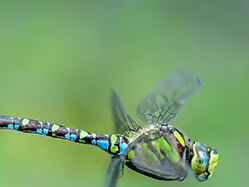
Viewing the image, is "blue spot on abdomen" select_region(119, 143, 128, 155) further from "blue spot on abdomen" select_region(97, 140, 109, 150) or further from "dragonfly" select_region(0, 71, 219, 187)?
"blue spot on abdomen" select_region(97, 140, 109, 150)

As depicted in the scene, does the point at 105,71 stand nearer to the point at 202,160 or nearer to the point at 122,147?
the point at 122,147

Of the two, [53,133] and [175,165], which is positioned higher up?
[53,133]

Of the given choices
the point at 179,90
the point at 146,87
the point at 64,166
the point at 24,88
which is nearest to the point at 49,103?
the point at 24,88

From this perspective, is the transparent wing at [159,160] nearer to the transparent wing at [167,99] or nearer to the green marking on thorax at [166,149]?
the green marking on thorax at [166,149]

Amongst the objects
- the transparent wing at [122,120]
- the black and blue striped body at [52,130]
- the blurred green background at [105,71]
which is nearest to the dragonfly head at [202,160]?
the transparent wing at [122,120]

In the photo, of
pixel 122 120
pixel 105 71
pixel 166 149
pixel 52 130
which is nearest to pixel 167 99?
pixel 122 120

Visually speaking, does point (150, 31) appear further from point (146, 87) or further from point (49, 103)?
point (49, 103)
